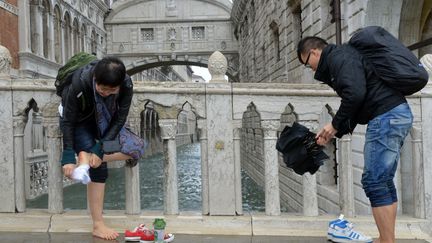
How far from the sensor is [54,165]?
148 inches

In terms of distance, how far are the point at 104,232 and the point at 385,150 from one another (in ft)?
7.08

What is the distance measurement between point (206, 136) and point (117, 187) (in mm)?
10963

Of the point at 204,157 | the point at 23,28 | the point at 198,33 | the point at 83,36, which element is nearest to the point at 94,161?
the point at 204,157

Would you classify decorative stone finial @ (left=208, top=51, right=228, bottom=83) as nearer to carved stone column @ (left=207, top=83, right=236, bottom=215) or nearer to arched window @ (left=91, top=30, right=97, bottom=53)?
carved stone column @ (left=207, top=83, right=236, bottom=215)

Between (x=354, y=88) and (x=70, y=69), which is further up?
(x=70, y=69)

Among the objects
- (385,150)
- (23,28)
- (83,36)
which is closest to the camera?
(385,150)

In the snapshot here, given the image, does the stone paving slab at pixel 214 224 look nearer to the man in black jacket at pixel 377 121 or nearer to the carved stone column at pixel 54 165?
the carved stone column at pixel 54 165

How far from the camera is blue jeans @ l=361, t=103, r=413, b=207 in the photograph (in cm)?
261

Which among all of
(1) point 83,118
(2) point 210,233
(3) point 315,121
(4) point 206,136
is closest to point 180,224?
(2) point 210,233

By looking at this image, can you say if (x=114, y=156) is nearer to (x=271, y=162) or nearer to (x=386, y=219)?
(x=271, y=162)

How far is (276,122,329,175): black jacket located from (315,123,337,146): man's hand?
9cm

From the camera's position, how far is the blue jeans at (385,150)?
2613 mm

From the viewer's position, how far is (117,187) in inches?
557

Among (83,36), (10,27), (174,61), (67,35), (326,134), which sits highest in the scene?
(83,36)
